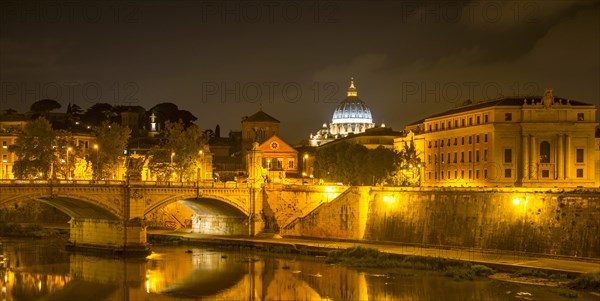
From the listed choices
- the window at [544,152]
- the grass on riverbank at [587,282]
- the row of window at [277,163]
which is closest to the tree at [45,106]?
the row of window at [277,163]

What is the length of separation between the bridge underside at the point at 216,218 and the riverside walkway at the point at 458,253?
2670mm

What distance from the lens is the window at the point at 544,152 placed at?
77938 mm

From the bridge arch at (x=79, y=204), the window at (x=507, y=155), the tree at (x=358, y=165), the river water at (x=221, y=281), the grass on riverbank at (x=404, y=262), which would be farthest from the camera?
the tree at (x=358, y=165)

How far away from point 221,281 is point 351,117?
404 feet

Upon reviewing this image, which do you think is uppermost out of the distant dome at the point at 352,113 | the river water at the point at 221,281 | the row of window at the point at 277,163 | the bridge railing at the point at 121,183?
the distant dome at the point at 352,113

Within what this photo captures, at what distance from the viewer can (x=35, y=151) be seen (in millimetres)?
85562

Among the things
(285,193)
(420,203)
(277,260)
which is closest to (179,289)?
(277,260)

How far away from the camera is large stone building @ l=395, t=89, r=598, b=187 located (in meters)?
76.9

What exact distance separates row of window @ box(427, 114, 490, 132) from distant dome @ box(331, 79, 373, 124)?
3015 inches

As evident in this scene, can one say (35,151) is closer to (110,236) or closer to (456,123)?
(110,236)

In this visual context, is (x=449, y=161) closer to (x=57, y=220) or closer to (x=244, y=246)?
(x=244, y=246)

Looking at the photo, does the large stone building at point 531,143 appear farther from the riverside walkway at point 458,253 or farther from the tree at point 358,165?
the riverside walkway at point 458,253

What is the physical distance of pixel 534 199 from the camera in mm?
55125

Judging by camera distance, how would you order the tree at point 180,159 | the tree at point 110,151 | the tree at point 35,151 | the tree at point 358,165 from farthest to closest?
1. the tree at point 358,165
2. the tree at point 110,151
3. the tree at point 180,159
4. the tree at point 35,151
